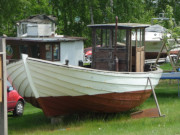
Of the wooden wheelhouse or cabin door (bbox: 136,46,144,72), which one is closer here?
the wooden wheelhouse

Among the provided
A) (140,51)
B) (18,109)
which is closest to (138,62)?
(140,51)

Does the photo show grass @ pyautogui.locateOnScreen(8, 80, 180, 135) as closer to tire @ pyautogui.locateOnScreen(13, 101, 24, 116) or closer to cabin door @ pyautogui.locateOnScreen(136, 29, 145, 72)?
tire @ pyautogui.locateOnScreen(13, 101, 24, 116)

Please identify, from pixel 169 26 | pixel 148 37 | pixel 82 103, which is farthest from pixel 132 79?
pixel 148 37

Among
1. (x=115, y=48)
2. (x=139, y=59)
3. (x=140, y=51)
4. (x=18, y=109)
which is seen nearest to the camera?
(x=115, y=48)

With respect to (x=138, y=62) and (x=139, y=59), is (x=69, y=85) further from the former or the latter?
(x=139, y=59)

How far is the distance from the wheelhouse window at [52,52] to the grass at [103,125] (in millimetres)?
17113

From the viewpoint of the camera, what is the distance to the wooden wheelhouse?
49.3 feet

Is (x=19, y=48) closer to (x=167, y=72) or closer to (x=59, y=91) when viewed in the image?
(x=167, y=72)

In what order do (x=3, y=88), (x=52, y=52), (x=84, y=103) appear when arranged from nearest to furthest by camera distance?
(x=3, y=88) < (x=84, y=103) < (x=52, y=52)

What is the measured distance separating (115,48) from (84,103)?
2.18 meters

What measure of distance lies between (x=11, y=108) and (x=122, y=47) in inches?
190

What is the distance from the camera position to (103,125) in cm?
1297

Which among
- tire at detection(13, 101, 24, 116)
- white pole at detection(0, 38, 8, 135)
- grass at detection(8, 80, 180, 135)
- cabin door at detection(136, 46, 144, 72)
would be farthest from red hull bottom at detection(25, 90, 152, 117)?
white pole at detection(0, 38, 8, 135)

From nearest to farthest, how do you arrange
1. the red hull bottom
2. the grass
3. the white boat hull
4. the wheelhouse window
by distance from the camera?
the grass → the white boat hull → the red hull bottom → the wheelhouse window
